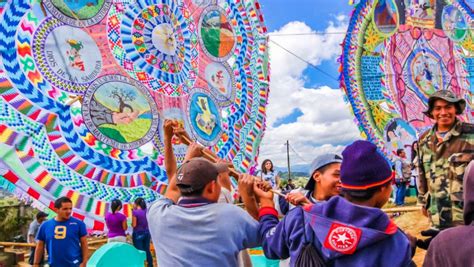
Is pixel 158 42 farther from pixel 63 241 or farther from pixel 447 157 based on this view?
pixel 447 157

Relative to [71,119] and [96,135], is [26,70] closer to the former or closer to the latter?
[71,119]

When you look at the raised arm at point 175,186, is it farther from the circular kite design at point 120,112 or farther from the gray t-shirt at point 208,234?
the circular kite design at point 120,112

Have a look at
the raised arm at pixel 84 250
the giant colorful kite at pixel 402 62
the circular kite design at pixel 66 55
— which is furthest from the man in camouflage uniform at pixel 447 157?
the giant colorful kite at pixel 402 62

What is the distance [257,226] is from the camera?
1932 millimetres

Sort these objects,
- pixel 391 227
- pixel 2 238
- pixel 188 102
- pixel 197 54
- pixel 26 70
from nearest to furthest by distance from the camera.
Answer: pixel 391 227
pixel 26 70
pixel 188 102
pixel 197 54
pixel 2 238

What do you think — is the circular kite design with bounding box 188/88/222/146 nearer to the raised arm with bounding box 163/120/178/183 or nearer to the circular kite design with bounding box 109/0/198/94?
the circular kite design with bounding box 109/0/198/94

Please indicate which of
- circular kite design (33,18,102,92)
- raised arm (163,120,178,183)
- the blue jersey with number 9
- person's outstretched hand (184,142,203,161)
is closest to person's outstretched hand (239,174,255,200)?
person's outstretched hand (184,142,203,161)

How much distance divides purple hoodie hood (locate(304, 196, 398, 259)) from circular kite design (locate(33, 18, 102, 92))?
195cm

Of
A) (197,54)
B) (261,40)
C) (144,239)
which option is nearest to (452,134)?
(197,54)

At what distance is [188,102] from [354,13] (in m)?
3.98

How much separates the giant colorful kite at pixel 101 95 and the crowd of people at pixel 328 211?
7.3 inches

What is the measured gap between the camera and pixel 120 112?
3.16m

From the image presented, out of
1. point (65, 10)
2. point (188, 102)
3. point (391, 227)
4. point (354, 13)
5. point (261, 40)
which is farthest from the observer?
point (354, 13)

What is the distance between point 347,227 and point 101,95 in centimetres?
204
